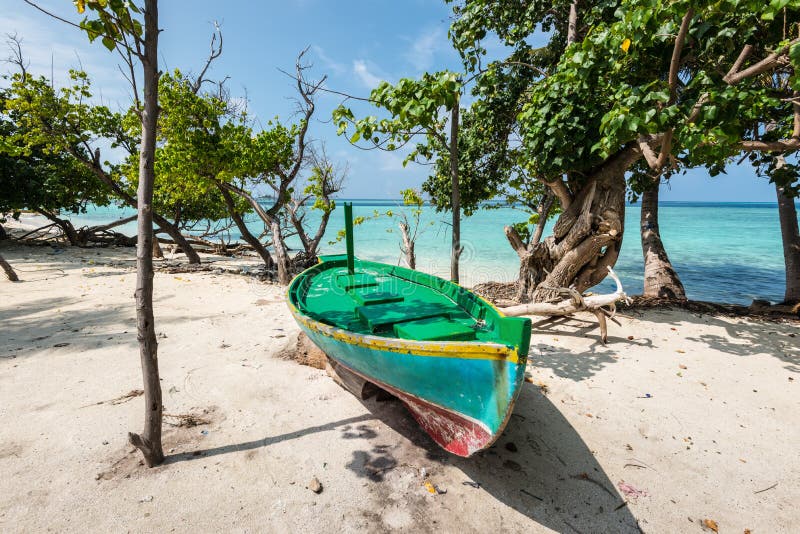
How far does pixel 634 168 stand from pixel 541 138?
4861 mm

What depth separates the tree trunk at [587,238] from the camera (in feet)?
25.7

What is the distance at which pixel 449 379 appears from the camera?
3180 mm

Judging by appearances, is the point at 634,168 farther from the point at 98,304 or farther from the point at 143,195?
the point at 98,304

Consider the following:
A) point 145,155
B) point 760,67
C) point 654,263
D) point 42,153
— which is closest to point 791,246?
point 654,263

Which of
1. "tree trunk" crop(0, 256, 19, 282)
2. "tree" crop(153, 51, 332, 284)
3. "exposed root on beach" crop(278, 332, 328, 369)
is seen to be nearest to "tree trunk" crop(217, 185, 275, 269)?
"tree" crop(153, 51, 332, 284)

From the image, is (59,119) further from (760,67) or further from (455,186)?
(760,67)

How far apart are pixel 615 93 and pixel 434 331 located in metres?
5.20

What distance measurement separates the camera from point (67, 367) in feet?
19.0

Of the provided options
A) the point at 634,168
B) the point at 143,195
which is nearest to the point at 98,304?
the point at 143,195

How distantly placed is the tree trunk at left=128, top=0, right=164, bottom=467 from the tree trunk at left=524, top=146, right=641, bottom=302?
285 inches

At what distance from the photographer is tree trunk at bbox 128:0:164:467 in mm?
3297

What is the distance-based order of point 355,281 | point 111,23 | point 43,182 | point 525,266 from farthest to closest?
point 43,182 < point 525,266 < point 355,281 < point 111,23

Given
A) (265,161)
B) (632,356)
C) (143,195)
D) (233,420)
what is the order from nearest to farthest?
(143,195)
(233,420)
(632,356)
(265,161)

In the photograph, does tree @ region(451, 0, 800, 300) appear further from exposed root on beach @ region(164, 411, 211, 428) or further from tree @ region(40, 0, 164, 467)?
exposed root on beach @ region(164, 411, 211, 428)
